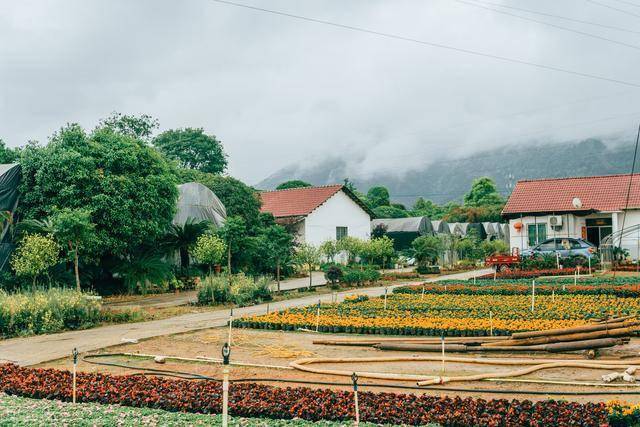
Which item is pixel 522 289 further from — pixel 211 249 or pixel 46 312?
pixel 46 312

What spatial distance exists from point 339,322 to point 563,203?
2520cm

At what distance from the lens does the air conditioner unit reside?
112 feet

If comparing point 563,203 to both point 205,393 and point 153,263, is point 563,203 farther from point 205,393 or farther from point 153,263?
point 205,393

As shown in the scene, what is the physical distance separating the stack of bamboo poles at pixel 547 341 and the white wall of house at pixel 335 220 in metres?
26.6

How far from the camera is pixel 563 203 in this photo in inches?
1387

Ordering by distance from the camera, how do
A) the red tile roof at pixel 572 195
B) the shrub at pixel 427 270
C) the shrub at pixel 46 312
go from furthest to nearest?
the red tile roof at pixel 572 195 < the shrub at pixel 427 270 < the shrub at pixel 46 312

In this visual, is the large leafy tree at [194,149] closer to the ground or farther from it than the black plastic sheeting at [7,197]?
farther from it

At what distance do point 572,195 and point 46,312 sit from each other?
30.4m

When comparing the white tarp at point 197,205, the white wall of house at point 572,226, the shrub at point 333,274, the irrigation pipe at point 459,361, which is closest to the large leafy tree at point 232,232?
the shrub at point 333,274

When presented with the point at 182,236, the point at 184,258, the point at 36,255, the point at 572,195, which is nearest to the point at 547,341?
the point at 36,255

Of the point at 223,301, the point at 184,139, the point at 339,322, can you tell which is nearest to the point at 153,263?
the point at 223,301

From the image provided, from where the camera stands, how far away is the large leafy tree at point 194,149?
62.8 metres

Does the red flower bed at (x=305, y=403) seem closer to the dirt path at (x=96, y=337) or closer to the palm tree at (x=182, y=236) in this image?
the dirt path at (x=96, y=337)

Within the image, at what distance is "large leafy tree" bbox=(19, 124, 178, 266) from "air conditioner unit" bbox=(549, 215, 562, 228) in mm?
21257
